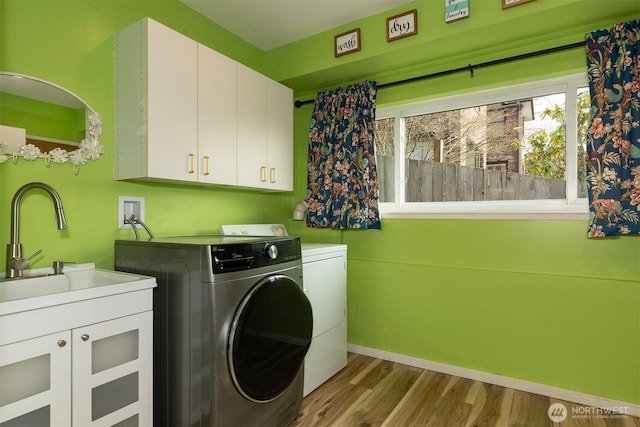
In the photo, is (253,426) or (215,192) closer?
(253,426)

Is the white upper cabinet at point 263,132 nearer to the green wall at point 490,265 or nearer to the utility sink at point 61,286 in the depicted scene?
the green wall at point 490,265

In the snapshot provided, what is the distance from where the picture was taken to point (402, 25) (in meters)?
2.23

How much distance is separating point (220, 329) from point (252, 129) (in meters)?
1.41

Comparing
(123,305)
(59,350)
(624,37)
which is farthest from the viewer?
(624,37)

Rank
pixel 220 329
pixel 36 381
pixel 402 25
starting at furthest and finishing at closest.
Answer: pixel 402 25
pixel 220 329
pixel 36 381

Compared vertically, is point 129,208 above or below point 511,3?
below

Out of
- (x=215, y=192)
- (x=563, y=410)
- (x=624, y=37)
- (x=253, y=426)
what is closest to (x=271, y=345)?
(x=253, y=426)

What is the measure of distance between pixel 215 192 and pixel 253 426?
5.01 feet

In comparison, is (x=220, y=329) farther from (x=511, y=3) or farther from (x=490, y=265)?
(x=511, y=3)

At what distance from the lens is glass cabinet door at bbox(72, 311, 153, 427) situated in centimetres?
126

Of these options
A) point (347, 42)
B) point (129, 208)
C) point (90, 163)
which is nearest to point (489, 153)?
point (347, 42)

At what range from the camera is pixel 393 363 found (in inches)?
104

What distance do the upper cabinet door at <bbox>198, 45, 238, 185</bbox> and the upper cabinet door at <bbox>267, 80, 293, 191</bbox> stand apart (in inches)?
14.4

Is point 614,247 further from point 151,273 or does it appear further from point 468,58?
point 151,273
